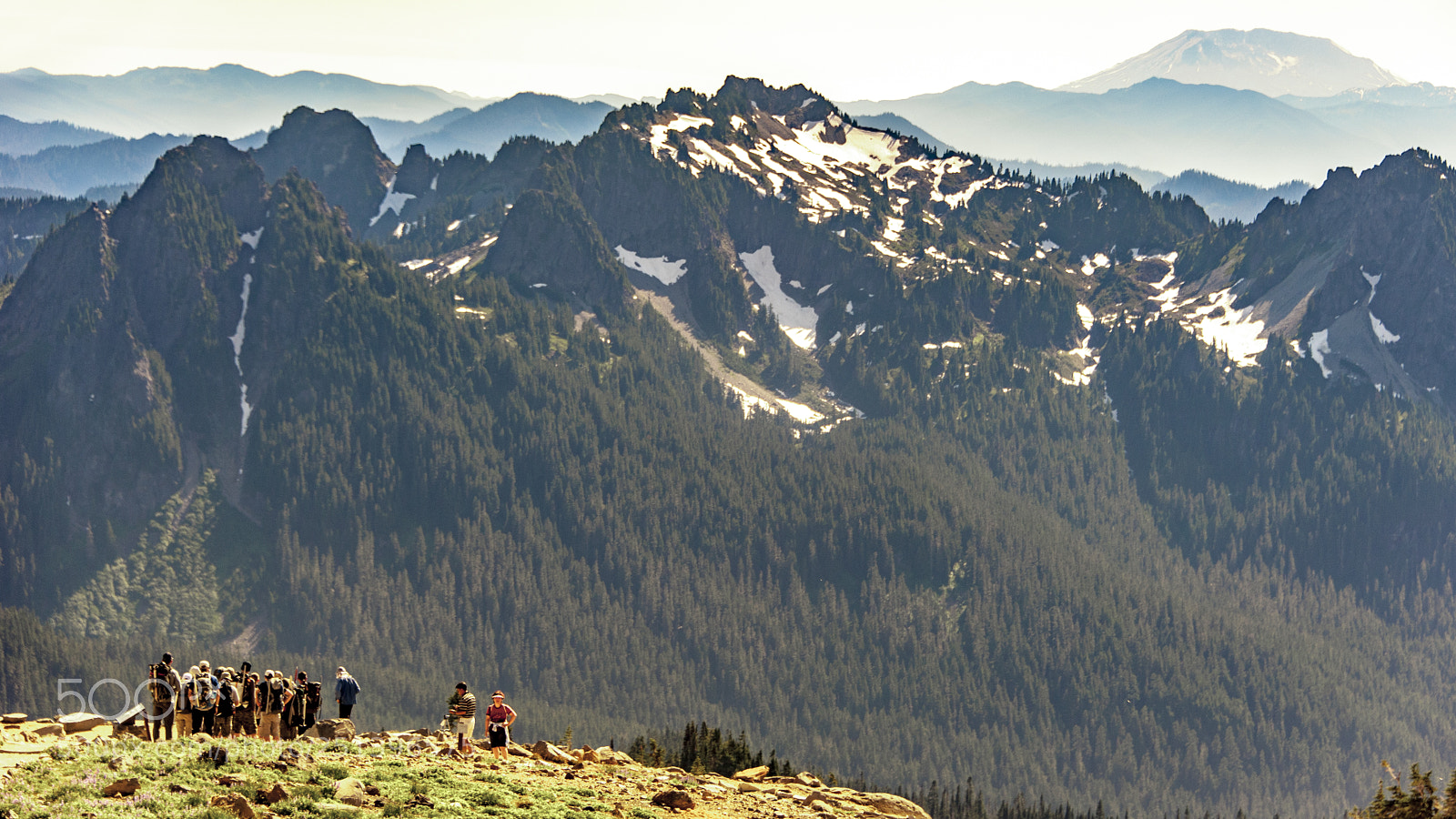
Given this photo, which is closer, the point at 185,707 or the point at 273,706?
the point at 185,707

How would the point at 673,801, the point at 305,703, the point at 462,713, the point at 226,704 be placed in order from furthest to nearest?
the point at 305,703 → the point at 462,713 → the point at 226,704 → the point at 673,801

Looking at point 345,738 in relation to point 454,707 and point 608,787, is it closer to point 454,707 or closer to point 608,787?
point 454,707

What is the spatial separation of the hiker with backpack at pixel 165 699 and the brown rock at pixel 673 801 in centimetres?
2569

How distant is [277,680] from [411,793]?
18.0 meters

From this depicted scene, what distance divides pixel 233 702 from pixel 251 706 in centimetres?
128

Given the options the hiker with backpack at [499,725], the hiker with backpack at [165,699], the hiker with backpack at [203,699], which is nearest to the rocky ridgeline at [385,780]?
the hiker with backpack at [499,725]

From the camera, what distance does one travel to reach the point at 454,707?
77.9 metres

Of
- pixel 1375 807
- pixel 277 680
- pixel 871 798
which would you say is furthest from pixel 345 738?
pixel 1375 807

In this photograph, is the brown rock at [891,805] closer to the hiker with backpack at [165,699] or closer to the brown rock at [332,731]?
the brown rock at [332,731]

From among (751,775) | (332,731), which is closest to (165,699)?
(332,731)

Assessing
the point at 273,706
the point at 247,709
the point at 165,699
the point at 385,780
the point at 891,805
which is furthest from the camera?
the point at 891,805

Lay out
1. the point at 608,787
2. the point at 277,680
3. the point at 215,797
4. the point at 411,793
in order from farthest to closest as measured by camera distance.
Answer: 1. the point at 277,680
2. the point at 608,787
3. the point at 411,793
4. the point at 215,797

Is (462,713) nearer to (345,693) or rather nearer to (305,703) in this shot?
(345,693)

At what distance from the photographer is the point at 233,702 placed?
78.0m
